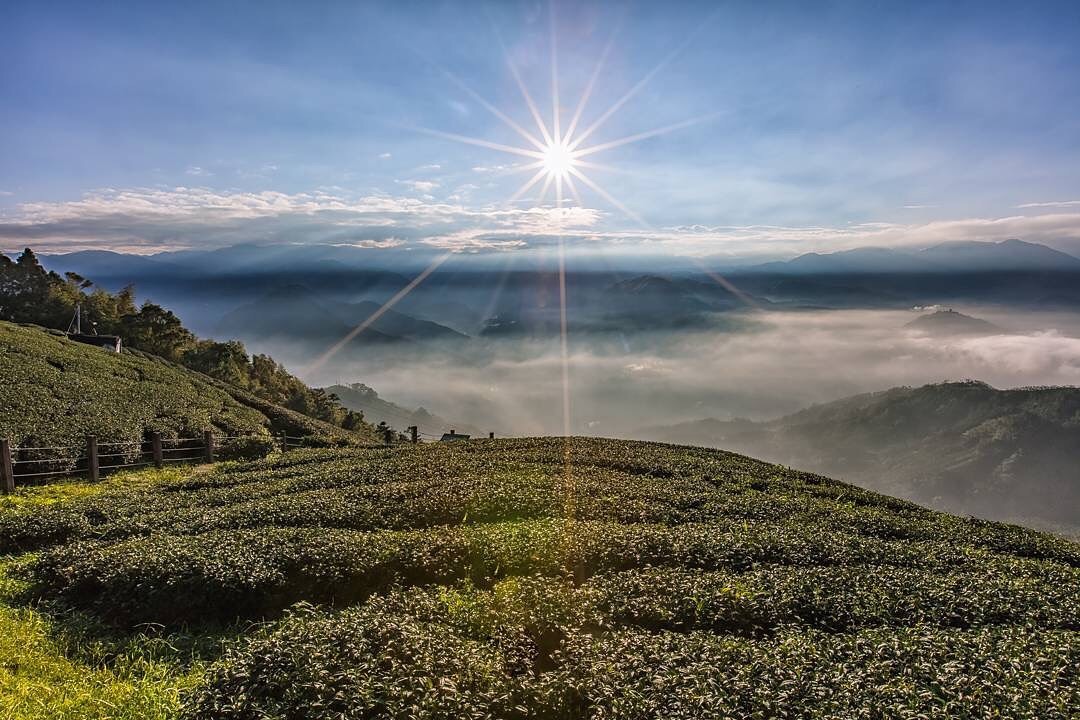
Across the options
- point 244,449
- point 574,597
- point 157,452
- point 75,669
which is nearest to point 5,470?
point 157,452

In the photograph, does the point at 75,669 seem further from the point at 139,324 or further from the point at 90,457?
the point at 139,324

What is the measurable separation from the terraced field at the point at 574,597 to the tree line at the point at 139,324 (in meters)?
65.7

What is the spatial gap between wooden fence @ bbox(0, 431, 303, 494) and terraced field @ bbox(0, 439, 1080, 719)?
653 cm

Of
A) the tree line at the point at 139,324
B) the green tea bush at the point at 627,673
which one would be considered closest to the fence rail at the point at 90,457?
the green tea bush at the point at 627,673

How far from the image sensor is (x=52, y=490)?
22844 millimetres

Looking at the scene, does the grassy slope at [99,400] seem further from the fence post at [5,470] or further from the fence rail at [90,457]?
the fence post at [5,470]

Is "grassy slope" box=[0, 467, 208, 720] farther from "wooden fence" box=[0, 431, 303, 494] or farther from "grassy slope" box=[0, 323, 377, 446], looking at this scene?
"grassy slope" box=[0, 323, 377, 446]

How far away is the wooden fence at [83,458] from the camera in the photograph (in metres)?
22.5

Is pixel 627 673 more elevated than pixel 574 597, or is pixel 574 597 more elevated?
pixel 627 673

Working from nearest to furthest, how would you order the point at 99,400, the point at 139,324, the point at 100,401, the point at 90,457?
the point at 90,457
the point at 100,401
the point at 99,400
the point at 139,324

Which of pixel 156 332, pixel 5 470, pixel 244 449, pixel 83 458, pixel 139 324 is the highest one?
pixel 139 324

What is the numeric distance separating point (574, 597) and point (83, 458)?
1111 inches

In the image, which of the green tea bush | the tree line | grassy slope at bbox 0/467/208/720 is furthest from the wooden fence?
the tree line

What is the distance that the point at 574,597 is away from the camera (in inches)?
361
